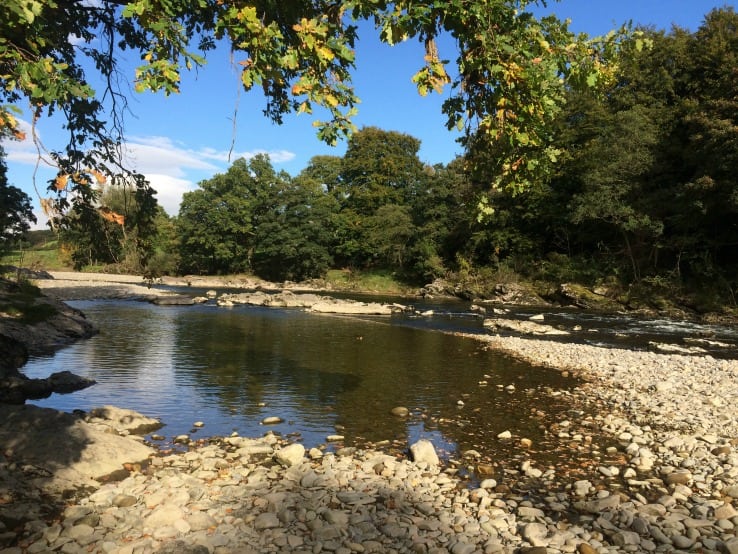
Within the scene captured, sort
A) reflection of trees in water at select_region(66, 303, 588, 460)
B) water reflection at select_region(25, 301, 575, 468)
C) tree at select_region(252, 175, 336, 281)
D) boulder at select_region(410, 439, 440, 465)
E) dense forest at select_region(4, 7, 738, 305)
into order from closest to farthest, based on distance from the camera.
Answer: boulder at select_region(410, 439, 440, 465) → water reflection at select_region(25, 301, 575, 468) → reflection of trees in water at select_region(66, 303, 588, 460) → dense forest at select_region(4, 7, 738, 305) → tree at select_region(252, 175, 336, 281)

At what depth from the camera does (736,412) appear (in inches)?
348

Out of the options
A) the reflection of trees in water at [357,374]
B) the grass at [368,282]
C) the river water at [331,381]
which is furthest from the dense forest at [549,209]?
the reflection of trees in water at [357,374]

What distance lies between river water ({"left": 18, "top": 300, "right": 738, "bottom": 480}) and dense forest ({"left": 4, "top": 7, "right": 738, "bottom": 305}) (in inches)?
147

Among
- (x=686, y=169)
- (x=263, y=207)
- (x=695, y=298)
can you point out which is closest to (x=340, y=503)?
(x=695, y=298)

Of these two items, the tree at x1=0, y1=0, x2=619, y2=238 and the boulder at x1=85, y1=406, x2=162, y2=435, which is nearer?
the tree at x1=0, y1=0, x2=619, y2=238

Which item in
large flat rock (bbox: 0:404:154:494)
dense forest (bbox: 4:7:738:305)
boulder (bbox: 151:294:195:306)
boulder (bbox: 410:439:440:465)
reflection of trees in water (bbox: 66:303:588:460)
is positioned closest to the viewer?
large flat rock (bbox: 0:404:154:494)

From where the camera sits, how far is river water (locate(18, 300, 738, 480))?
8602mm

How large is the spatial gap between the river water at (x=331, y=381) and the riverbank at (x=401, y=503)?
36.9 inches

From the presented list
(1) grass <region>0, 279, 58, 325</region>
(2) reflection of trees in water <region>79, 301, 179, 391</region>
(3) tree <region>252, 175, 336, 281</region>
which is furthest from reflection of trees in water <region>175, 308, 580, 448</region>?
(3) tree <region>252, 175, 336, 281</region>

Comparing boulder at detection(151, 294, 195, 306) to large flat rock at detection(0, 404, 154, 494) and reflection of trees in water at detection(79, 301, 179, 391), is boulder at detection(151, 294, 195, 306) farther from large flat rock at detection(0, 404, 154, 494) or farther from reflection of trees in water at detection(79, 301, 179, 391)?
large flat rock at detection(0, 404, 154, 494)

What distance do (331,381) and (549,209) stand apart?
3394 cm

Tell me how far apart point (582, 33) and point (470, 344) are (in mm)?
Answer: 15015

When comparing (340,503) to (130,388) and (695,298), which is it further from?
(695,298)

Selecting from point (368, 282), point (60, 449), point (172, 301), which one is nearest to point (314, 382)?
point (60, 449)
